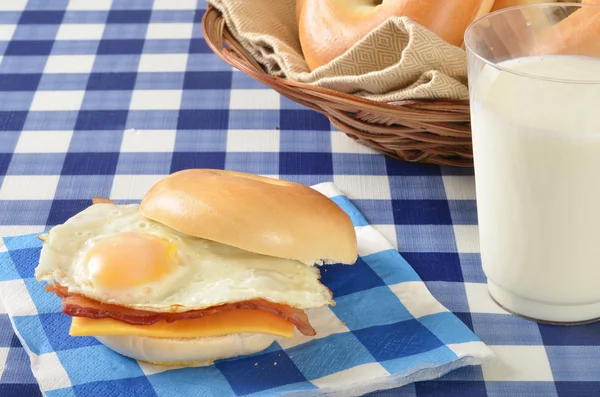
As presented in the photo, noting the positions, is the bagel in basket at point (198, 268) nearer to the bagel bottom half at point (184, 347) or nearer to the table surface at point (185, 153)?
the bagel bottom half at point (184, 347)

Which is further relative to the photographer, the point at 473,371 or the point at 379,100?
the point at 379,100

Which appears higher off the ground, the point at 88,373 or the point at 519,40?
the point at 519,40

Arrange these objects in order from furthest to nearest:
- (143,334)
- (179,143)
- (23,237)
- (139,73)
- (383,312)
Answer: (139,73) < (179,143) < (23,237) < (383,312) < (143,334)

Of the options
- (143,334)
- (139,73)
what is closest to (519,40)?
Answer: (143,334)

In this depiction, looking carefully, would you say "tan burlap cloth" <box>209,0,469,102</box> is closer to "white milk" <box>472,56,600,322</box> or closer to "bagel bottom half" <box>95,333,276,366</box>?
"white milk" <box>472,56,600,322</box>

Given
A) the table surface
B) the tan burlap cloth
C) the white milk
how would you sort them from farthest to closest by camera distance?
the tan burlap cloth, the table surface, the white milk

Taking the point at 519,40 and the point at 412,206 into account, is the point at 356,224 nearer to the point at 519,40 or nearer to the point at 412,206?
the point at 412,206

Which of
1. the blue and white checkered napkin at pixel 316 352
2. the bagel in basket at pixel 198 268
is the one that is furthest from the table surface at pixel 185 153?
the bagel in basket at pixel 198 268

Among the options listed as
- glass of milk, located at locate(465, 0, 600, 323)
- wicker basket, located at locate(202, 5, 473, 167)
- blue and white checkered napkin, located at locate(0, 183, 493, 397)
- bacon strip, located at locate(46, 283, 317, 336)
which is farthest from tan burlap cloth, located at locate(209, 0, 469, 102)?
bacon strip, located at locate(46, 283, 317, 336)
